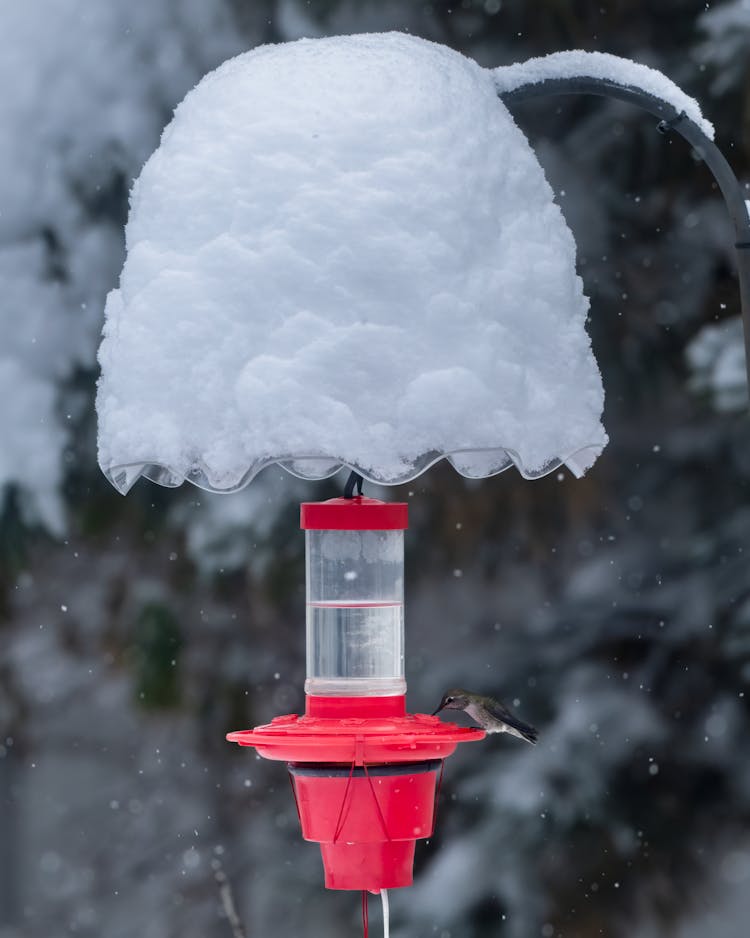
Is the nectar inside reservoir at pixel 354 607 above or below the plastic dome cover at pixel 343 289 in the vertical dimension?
below

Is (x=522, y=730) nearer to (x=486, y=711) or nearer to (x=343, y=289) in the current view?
(x=486, y=711)

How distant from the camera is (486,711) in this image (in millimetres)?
2018

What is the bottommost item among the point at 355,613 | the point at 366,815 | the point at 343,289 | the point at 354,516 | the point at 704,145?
the point at 366,815

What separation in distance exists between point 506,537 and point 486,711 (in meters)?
1.80

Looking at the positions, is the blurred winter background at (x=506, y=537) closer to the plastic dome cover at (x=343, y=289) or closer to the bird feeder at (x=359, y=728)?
the bird feeder at (x=359, y=728)

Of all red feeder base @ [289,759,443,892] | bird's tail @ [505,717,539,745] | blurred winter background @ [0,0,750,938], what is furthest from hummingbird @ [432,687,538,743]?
blurred winter background @ [0,0,750,938]

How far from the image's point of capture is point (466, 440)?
146 cm

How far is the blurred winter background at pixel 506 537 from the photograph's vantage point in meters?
3.68

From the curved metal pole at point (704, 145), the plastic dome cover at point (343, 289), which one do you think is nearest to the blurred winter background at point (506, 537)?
the curved metal pole at point (704, 145)

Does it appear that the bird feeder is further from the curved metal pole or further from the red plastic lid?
the curved metal pole

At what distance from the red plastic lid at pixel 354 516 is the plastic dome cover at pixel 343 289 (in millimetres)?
130

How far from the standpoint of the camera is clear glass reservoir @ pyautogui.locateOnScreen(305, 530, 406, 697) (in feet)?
5.96

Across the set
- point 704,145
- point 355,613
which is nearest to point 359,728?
point 355,613

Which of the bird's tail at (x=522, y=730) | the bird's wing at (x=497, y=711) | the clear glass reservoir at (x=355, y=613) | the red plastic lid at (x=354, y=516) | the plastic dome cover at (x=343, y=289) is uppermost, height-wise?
the plastic dome cover at (x=343, y=289)
